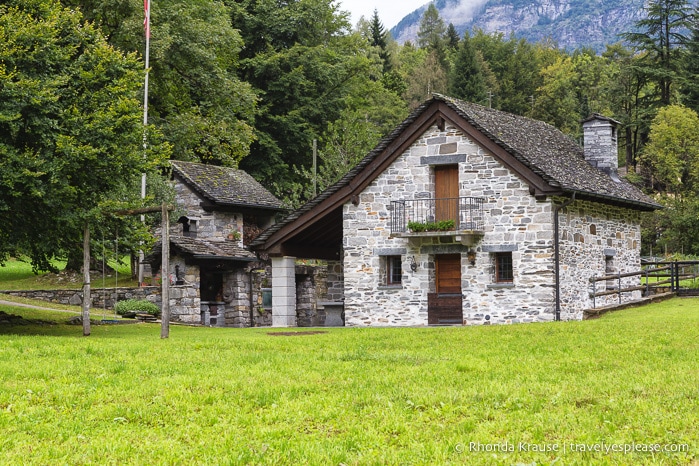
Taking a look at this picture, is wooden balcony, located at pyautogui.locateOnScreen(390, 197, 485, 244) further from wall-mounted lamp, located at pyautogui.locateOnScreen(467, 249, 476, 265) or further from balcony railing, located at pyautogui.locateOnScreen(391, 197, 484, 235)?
wall-mounted lamp, located at pyautogui.locateOnScreen(467, 249, 476, 265)

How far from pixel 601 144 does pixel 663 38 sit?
30839 millimetres

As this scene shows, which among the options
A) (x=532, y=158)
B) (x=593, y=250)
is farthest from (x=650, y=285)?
(x=532, y=158)

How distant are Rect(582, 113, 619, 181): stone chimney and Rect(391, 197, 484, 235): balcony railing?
24.5ft

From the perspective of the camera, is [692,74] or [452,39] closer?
[692,74]

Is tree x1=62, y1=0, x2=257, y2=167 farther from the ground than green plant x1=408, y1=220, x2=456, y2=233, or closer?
farther from the ground

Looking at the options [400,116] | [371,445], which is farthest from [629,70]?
[371,445]

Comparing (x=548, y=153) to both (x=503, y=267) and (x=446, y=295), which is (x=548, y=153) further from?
(x=446, y=295)

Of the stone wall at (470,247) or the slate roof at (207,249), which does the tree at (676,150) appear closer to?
the stone wall at (470,247)

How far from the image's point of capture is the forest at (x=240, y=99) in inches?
812

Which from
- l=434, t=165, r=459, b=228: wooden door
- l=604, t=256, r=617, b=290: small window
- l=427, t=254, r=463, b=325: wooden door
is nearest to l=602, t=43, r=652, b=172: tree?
l=604, t=256, r=617, b=290: small window

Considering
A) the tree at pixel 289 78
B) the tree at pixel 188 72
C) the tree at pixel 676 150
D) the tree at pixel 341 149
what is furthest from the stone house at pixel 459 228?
the tree at pixel 676 150

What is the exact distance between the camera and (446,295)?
2688 centimetres

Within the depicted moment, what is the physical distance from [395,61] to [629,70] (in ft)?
134

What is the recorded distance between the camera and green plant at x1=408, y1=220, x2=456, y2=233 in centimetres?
2608
